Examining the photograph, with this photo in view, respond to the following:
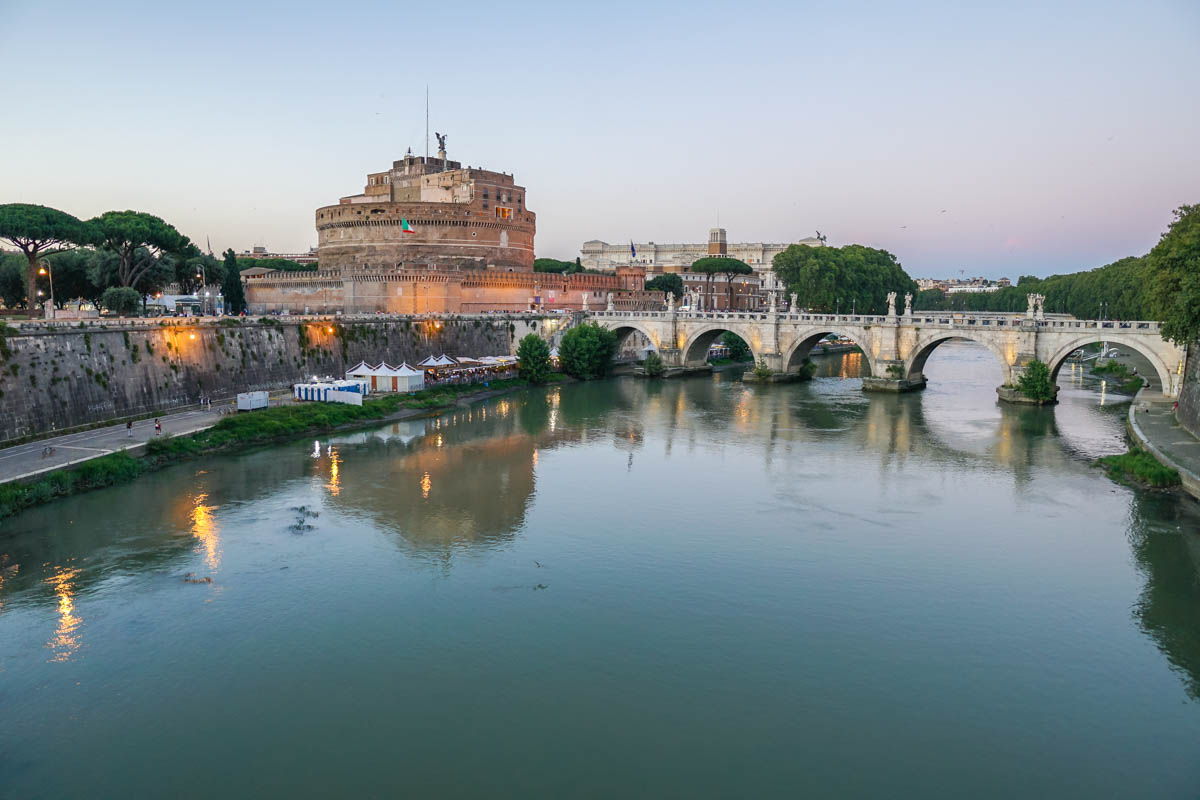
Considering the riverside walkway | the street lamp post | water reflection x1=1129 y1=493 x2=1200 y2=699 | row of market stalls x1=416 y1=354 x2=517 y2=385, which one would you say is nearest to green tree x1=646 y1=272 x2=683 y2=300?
row of market stalls x1=416 y1=354 x2=517 y2=385

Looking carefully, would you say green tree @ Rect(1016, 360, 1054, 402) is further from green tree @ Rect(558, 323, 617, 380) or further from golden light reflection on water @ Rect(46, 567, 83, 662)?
golden light reflection on water @ Rect(46, 567, 83, 662)

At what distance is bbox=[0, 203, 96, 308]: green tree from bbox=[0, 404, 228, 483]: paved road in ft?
46.3

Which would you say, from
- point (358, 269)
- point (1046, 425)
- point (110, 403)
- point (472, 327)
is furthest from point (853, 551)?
point (358, 269)

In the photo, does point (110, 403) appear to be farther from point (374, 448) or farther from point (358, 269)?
point (358, 269)

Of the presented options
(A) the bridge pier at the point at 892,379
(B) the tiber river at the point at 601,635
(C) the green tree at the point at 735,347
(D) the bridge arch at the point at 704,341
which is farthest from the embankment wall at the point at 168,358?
(A) the bridge pier at the point at 892,379

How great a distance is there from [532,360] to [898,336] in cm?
1920

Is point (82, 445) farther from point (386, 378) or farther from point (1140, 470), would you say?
point (1140, 470)

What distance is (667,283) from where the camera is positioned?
254 feet

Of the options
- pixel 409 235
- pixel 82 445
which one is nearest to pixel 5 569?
pixel 82 445

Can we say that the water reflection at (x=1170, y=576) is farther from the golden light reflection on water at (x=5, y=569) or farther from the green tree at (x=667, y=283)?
the green tree at (x=667, y=283)

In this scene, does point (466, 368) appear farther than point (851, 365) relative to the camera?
No

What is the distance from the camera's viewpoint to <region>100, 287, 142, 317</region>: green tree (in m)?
36.8

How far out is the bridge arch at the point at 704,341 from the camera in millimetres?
47969

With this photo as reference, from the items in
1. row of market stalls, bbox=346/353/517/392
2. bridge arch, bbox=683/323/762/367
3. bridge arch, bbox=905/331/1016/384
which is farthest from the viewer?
bridge arch, bbox=683/323/762/367
